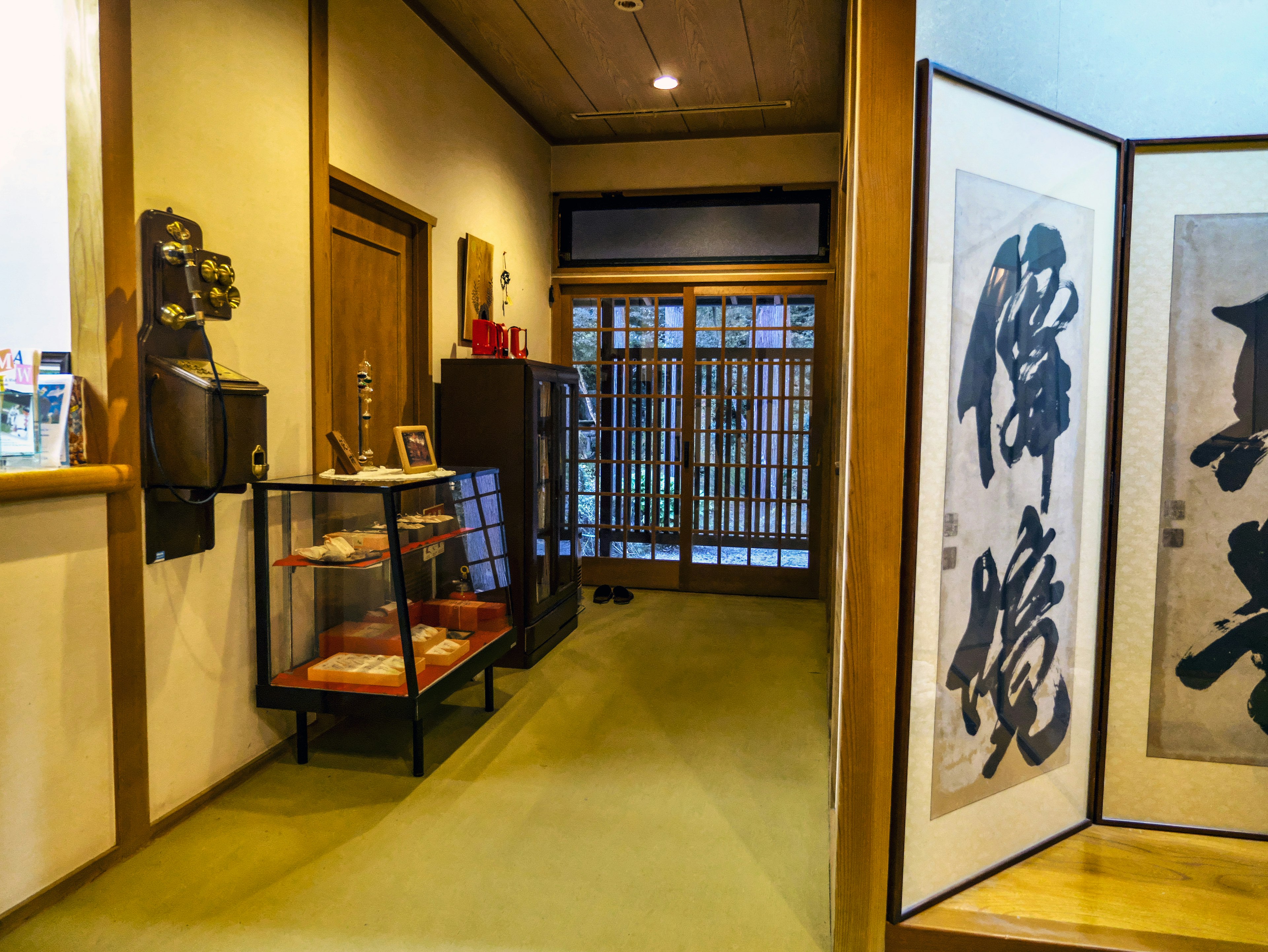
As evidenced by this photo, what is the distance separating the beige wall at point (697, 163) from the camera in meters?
4.79

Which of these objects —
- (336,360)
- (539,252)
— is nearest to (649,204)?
(539,252)

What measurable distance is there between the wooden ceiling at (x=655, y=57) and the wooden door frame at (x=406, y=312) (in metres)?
0.84

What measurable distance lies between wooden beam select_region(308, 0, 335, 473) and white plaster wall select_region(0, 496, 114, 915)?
2.83 ft

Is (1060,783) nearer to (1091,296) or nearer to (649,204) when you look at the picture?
(1091,296)

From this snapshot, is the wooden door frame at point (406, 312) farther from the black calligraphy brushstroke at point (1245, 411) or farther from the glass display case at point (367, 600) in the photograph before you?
the black calligraphy brushstroke at point (1245, 411)

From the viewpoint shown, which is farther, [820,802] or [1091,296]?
[820,802]

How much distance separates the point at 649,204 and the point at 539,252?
0.80 meters

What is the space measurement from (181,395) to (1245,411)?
2.56 m

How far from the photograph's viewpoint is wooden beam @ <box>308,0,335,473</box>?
2572mm

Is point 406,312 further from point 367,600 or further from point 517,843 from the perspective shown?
point 517,843

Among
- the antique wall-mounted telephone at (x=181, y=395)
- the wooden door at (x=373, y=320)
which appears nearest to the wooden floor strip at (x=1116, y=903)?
the antique wall-mounted telephone at (x=181, y=395)

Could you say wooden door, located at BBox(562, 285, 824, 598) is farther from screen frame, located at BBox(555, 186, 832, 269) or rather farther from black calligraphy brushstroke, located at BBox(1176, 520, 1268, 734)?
black calligraphy brushstroke, located at BBox(1176, 520, 1268, 734)

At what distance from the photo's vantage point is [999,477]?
1.59 metres

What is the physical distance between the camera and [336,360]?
290cm
